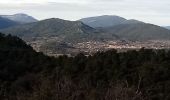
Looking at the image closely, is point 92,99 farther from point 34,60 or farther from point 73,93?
point 34,60

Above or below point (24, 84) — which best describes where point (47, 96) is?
above

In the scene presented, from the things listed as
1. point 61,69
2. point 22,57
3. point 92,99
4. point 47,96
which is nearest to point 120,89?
point 92,99

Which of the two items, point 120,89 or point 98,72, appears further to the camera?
point 98,72

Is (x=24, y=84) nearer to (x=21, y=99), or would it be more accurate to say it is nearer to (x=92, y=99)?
(x=21, y=99)

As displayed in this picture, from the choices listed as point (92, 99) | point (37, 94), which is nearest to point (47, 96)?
point (37, 94)

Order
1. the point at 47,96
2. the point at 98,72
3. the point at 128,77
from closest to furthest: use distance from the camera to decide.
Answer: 1. the point at 47,96
2. the point at 128,77
3. the point at 98,72

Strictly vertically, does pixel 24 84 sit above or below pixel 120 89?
below

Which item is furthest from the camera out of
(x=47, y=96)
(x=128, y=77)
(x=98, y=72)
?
(x=98, y=72)

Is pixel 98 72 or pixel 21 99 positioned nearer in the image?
pixel 21 99

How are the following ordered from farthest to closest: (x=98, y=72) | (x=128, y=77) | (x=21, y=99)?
(x=98, y=72)
(x=128, y=77)
(x=21, y=99)
